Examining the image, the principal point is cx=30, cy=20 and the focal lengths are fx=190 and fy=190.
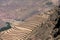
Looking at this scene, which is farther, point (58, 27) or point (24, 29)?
point (24, 29)

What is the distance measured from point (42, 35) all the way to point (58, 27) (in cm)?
148

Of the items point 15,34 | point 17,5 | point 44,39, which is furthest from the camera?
point 17,5

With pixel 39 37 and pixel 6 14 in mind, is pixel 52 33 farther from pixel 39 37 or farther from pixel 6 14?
pixel 6 14

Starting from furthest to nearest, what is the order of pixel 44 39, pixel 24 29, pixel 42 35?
pixel 24 29 < pixel 42 35 < pixel 44 39

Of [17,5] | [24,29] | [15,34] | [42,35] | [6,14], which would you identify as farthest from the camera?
[17,5]

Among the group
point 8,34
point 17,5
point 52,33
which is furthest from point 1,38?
point 17,5

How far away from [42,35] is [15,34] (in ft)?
9.17

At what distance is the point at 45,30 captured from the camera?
1628 centimetres

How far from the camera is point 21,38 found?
16109mm

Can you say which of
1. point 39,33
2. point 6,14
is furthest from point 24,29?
point 6,14

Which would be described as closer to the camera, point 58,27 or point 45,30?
point 58,27

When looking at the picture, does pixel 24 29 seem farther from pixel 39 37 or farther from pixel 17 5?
pixel 17 5

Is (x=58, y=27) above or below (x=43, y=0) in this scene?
below

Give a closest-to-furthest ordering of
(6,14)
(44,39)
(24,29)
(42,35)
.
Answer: (44,39) → (42,35) → (24,29) → (6,14)
